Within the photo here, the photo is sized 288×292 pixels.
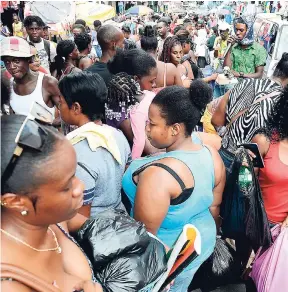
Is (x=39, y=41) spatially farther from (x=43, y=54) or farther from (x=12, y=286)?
(x=12, y=286)

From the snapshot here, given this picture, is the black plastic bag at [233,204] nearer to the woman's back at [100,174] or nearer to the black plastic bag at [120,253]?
the woman's back at [100,174]

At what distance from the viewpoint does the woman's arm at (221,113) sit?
325cm

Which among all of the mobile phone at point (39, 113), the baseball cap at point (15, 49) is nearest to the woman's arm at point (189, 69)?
the baseball cap at point (15, 49)

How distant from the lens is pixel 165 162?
76.4 inches

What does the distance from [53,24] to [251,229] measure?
882 centimetres

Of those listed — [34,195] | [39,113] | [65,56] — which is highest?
[39,113]

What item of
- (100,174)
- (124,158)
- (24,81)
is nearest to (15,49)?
A: (24,81)

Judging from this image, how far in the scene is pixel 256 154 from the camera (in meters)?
2.40

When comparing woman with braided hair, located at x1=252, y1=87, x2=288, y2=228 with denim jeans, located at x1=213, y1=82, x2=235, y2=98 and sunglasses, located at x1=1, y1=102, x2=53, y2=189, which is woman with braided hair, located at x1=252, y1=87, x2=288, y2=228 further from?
denim jeans, located at x1=213, y1=82, x2=235, y2=98

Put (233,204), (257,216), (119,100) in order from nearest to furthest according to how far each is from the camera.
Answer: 1. (257,216)
2. (233,204)
3. (119,100)

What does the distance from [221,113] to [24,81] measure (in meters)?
1.79

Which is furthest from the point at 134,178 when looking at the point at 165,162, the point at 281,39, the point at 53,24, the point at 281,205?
the point at 53,24

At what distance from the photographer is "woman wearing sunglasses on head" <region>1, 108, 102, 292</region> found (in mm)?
1104

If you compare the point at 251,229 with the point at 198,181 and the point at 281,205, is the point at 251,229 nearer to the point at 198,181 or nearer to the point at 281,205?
the point at 281,205
